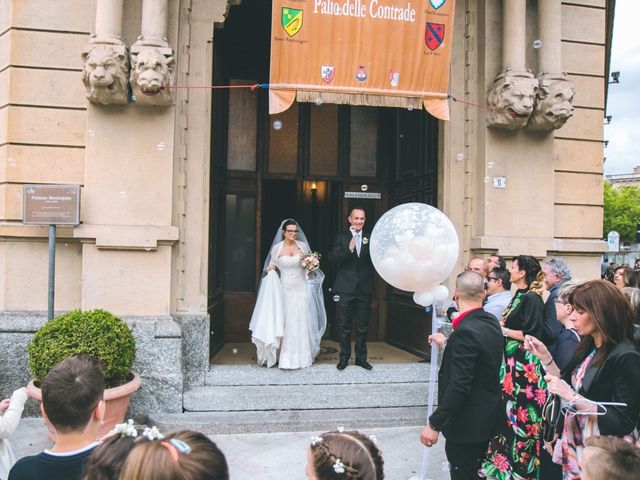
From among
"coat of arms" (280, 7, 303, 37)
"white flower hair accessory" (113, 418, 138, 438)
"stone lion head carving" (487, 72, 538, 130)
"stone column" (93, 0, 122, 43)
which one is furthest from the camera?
"stone lion head carving" (487, 72, 538, 130)

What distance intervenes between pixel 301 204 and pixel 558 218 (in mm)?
4556

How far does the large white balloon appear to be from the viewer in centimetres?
458

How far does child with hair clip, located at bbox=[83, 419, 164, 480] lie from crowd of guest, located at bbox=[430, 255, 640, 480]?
5.65ft

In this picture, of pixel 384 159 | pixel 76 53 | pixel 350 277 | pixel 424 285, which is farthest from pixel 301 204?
pixel 424 285

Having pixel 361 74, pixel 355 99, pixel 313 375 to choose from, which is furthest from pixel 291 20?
Answer: pixel 313 375

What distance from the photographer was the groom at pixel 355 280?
7.54 metres

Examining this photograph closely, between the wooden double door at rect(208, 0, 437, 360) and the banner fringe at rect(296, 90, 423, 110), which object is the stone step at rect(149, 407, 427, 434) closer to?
the wooden double door at rect(208, 0, 437, 360)

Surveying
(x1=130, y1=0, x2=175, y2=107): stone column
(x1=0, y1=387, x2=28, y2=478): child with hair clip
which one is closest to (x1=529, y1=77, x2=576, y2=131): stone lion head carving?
(x1=130, y1=0, x2=175, y2=107): stone column

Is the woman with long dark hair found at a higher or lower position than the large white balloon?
lower

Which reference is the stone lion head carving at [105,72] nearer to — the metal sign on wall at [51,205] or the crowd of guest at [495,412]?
the metal sign on wall at [51,205]

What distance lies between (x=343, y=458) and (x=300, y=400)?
185 inches

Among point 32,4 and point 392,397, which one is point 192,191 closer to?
point 32,4

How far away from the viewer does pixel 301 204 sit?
10.2 metres

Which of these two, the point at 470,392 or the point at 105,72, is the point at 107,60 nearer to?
the point at 105,72
